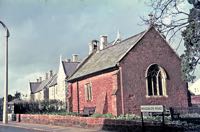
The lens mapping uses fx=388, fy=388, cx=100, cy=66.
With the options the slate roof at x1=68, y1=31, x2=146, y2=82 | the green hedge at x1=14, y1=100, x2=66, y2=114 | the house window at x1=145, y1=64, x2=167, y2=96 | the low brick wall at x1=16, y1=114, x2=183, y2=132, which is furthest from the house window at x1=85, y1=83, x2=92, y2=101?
the low brick wall at x1=16, y1=114, x2=183, y2=132

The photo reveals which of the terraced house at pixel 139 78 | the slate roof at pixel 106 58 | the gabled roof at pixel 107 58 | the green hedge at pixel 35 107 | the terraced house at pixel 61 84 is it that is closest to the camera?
the terraced house at pixel 139 78

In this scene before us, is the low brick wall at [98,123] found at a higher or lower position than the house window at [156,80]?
lower

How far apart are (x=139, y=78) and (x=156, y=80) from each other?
80.6 inches

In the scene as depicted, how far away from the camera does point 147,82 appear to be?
126 feet

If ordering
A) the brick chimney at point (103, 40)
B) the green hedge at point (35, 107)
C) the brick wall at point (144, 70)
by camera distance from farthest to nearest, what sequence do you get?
1. the brick chimney at point (103, 40)
2. the green hedge at point (35, 107)
3. the brick wall at point (144, 70)

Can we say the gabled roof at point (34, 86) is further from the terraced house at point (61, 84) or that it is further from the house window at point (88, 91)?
the house window at point (88, 91)

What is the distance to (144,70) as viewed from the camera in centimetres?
3847

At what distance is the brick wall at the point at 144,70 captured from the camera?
3750cm

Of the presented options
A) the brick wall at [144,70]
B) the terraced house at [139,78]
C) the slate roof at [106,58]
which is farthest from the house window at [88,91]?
the brick wall at [144,70]

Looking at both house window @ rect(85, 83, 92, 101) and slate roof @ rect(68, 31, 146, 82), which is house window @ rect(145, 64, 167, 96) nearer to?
slate roof @ rect(68, 31, 146, 82)

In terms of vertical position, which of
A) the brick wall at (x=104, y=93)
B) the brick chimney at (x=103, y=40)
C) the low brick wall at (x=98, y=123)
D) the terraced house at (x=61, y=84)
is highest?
the brick chimney at (x=103, y=40)

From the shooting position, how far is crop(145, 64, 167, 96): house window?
127ft

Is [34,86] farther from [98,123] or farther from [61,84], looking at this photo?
[98,123]

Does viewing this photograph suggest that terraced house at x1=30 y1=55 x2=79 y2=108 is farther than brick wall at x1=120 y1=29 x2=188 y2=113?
Yes
